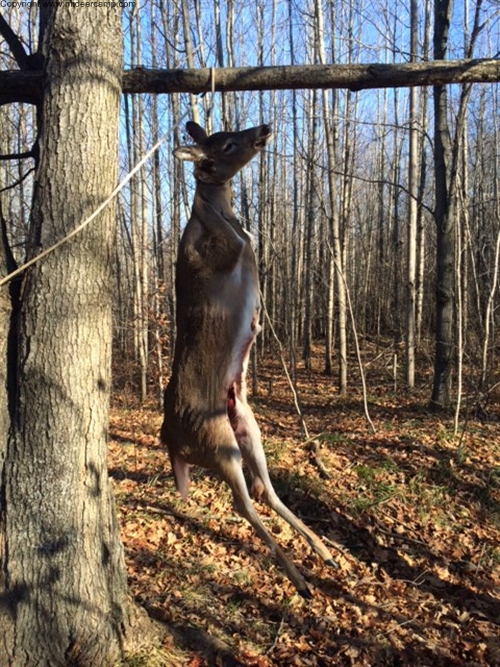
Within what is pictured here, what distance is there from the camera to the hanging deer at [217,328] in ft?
6.61

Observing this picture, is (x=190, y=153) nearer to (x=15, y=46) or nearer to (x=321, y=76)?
(x=321, y=76)

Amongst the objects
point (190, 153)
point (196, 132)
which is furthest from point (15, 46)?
point (190, 153)

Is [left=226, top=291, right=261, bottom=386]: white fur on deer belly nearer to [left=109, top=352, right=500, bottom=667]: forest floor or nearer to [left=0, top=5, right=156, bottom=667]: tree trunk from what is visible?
[left=0, top=5, right=156, bottom=667]: tree trunk

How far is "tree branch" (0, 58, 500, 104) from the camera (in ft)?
8.61

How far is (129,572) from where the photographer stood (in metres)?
4.72

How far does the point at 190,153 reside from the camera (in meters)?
2.01

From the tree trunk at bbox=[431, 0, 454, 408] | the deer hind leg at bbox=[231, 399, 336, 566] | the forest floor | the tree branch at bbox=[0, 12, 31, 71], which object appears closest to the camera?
the deer hind leg at bbox=[231, 399, 336, 566]

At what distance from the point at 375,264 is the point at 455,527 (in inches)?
892

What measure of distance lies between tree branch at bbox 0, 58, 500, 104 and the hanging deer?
59 cm

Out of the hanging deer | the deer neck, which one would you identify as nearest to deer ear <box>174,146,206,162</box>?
the hanging deer

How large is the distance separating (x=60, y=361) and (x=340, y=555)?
369 centimetres

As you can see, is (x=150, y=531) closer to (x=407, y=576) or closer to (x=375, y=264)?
(x=407, y=576)

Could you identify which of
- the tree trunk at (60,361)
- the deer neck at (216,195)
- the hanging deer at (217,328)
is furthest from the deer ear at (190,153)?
the tree trunk at (60,361)

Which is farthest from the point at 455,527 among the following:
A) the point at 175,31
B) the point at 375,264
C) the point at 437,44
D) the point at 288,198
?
the point at 375,264
